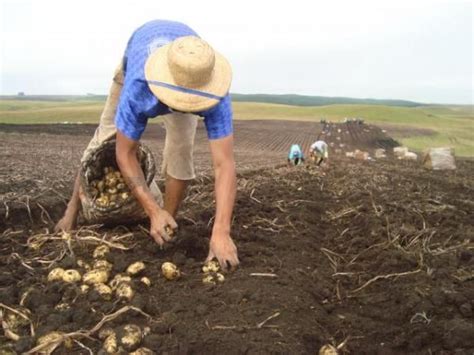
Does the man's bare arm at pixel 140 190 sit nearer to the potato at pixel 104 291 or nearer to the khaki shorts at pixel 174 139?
the potato at pixel 104 291

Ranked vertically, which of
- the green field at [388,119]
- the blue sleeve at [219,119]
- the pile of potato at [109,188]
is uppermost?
the blue sleeve at [219,119]

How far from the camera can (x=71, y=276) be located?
3.05 meters

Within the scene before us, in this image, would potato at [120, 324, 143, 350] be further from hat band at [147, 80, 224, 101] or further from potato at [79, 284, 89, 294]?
hat band at [147, 80, 224, 101]

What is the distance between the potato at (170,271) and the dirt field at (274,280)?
38 mm

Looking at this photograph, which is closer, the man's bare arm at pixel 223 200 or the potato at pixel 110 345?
the potato at pixel 110 345

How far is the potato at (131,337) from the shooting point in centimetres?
238

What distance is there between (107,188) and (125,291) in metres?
1.55

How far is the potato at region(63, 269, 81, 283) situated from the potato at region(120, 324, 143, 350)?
701 millimetres

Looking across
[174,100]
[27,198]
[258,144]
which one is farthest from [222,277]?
[258,144]

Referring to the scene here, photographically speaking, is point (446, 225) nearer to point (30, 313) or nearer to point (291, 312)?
point (291, 312)

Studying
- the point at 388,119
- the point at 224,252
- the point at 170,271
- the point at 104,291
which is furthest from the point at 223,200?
the point at 388,119

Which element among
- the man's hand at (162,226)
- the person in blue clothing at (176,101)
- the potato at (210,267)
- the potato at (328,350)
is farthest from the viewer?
the man's hand at (162,226)

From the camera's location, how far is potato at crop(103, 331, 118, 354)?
7.66 ft

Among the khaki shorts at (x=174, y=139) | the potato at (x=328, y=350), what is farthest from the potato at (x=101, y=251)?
the potato at (x=328, y=350)
